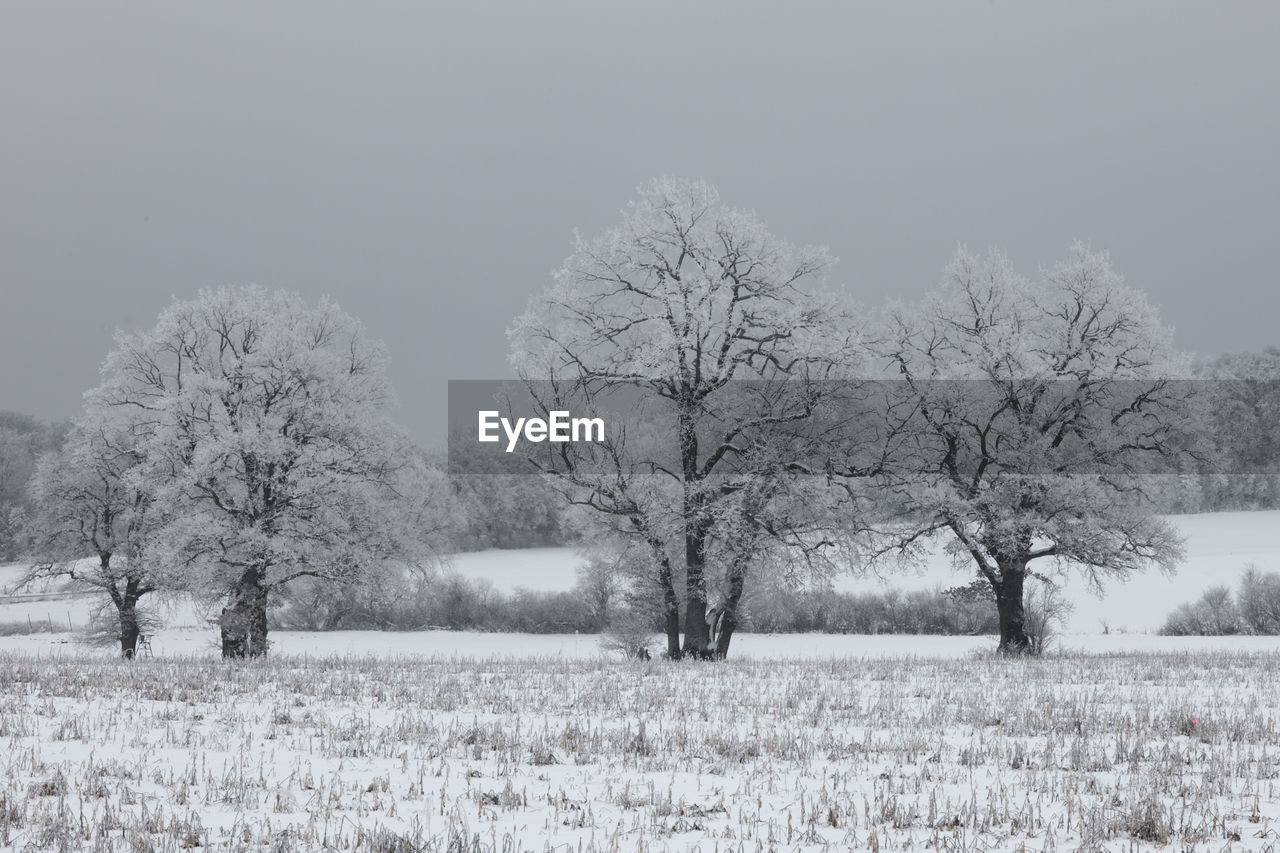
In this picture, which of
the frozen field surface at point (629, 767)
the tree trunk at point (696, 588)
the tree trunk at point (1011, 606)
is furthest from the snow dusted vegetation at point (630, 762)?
the tree trunk at point (1011, 606)

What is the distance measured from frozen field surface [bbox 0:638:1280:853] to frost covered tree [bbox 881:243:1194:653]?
15076 millimetres

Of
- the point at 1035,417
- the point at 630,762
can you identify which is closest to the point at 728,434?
the point at 1035,417

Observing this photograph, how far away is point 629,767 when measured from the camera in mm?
8234

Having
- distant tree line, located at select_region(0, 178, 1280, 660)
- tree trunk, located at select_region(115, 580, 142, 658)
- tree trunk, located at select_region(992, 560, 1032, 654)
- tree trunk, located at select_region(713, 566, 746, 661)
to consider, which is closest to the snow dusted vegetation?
distant tree line, located at select_region(0, 178, 1280, 660)

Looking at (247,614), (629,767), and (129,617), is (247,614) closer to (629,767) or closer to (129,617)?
(129,617)

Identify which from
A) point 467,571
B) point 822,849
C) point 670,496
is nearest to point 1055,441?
→ point 670,496

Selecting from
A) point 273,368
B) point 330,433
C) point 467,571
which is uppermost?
point 273,368

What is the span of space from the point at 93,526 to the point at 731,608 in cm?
2884

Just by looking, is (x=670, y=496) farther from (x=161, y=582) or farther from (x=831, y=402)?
(x=161, y=582)

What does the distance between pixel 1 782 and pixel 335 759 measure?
2.38 meters

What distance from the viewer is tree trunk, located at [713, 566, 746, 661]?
29.5 m

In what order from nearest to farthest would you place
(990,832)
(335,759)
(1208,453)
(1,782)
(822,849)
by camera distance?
(822,849) < (990,832) < (1,782) < (335,759) < (1208,453)

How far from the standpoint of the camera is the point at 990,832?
20.5 ft

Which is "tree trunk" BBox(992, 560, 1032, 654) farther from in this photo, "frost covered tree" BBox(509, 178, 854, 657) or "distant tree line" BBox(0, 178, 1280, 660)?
"frost covered tree" BBox(509, 178, 854, 657)
